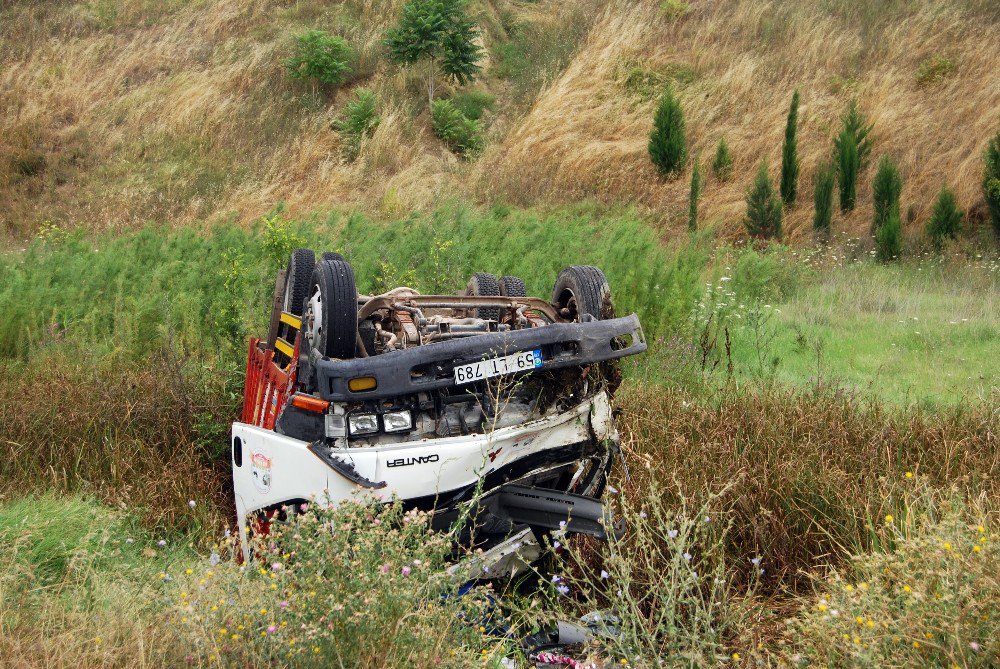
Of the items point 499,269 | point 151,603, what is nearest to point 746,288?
point 499,269

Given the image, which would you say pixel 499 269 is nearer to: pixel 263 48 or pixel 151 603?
pixel 151 603

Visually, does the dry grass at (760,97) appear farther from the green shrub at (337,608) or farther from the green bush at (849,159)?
the green shrub at (337,608)

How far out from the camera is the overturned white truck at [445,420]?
4352 mm

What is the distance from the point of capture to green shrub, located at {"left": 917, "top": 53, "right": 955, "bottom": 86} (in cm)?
2358

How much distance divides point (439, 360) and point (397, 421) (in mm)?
383

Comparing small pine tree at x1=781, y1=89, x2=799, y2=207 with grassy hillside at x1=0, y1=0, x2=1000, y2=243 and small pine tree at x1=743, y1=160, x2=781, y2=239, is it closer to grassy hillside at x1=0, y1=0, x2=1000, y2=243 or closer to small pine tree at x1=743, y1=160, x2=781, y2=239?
grassy hillside at x1=0, y1=0, x2=1000, y2=243

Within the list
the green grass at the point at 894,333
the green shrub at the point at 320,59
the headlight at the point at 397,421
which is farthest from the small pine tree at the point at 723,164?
the headlight at the point at 397,421

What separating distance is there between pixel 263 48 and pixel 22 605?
90.8ft

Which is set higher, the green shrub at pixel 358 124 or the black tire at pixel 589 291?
the green shrub at pixel 358 124

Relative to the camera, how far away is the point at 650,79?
26.4 m

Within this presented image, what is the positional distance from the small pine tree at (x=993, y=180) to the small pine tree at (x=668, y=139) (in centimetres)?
667

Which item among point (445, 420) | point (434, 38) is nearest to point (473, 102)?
point (434, 38)

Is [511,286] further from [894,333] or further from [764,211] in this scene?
[764,211]

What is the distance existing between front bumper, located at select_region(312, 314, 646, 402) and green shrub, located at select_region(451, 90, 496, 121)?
23416mm
